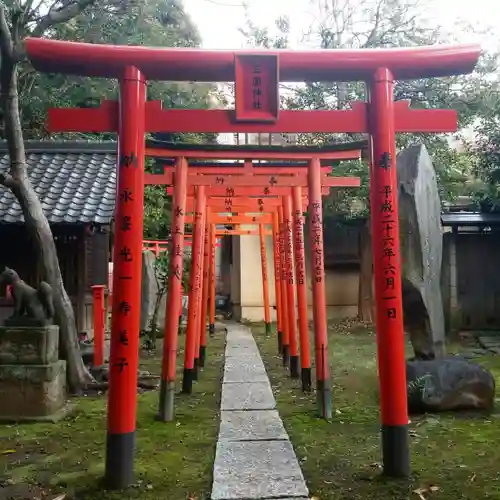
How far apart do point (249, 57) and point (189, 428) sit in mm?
3912

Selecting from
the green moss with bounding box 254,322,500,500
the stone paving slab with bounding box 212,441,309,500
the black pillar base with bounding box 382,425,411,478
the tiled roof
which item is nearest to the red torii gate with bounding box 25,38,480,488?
the black pillar base with bounding box 382,425,411,478

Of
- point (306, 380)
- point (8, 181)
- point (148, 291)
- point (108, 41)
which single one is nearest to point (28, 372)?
point (8, 181)

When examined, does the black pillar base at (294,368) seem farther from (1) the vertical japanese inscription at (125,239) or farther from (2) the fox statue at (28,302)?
(1) the vertical japanese inscription at (125,239)

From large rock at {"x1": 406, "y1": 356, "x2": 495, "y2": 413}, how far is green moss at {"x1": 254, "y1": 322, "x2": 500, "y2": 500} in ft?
0.50

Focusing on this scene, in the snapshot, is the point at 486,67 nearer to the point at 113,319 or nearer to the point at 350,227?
the point at 350,227

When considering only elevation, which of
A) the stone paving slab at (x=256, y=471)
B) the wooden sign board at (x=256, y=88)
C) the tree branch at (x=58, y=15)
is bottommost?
the stone paving slab at (x=256, y=471)

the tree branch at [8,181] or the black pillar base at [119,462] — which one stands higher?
the tree branch at [8,181]

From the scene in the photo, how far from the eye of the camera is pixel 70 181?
38.7 ft

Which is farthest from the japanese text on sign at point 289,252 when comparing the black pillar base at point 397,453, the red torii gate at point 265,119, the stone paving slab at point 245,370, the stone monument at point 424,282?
the black pillar base at point 397,453

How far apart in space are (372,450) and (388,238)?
2053mm

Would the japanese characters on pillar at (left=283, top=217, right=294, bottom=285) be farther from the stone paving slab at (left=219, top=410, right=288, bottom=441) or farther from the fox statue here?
the fox statue

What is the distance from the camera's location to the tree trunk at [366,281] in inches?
641

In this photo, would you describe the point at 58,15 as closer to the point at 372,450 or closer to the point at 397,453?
the point at 372,450

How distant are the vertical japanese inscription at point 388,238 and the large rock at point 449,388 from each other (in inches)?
93.4
